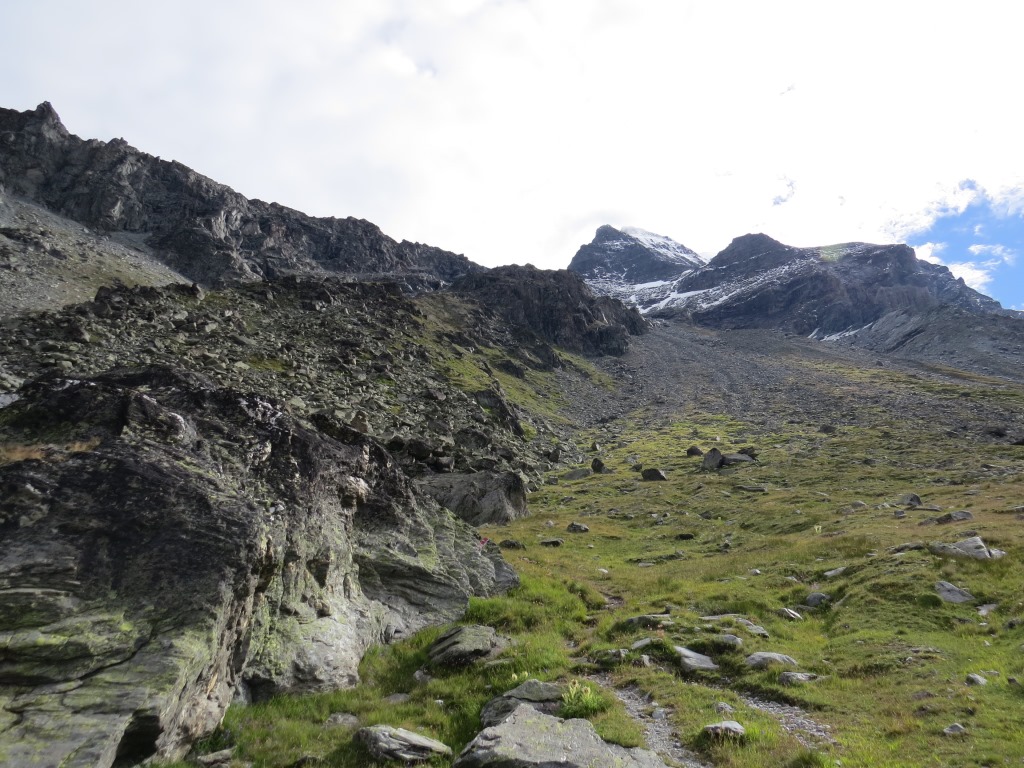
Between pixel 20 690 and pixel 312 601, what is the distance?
5771 millimetres

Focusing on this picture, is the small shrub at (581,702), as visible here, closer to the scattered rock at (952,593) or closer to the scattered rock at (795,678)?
the scattered rock at (795,678)

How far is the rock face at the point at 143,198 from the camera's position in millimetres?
126812

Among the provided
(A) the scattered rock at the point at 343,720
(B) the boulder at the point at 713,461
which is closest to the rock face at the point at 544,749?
(A) the scattered rock at the point at 343,720

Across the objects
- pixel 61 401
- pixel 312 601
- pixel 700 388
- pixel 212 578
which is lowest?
pixel 312 601

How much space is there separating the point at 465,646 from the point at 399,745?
413 centimetres

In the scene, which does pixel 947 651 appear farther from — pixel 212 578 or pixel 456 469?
pixel 456 469

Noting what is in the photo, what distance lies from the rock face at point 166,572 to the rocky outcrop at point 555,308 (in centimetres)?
15361

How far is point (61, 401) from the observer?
12359 mm

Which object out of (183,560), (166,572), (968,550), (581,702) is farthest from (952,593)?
(166,572)

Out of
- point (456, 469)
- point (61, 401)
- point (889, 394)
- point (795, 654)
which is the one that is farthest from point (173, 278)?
point (889, 394)

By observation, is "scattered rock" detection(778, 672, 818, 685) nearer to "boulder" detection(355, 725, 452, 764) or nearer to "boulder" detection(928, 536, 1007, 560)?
"boulder" detection(355, 725, 452, 764)

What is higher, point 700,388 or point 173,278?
point 173,278

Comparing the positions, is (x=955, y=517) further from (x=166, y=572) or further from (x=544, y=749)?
(x=166, y=572)

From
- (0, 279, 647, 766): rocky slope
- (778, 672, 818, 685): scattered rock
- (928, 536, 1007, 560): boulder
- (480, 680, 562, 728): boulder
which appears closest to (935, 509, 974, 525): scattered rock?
(928, 536, 1007, 560): boulder
